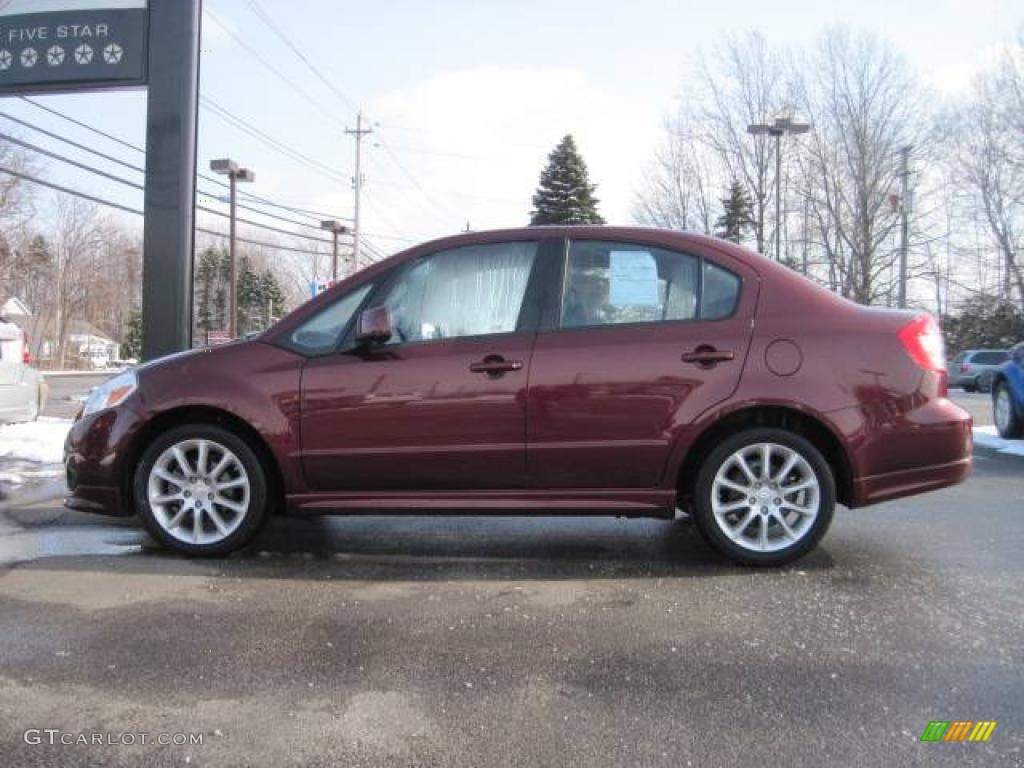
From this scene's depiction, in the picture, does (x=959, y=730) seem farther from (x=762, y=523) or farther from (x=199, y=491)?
(x=199, y=491)

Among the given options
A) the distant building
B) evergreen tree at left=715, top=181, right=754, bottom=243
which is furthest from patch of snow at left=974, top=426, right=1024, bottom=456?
the distant building

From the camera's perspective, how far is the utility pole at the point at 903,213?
31.9m

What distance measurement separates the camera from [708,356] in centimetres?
393

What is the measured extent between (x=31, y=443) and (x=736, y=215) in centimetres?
3536

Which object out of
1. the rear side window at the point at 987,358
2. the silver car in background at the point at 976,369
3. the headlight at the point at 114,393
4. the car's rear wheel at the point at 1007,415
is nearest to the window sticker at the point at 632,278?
the headlight at the point at 114,393

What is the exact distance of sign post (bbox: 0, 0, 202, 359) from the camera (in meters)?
7.92

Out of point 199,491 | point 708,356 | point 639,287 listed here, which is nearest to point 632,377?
point 708,356

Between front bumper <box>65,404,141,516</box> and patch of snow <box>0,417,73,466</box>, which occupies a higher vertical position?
front bumper <box>65,404,141,516</box>

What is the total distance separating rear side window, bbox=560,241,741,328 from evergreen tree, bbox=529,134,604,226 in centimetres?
3794

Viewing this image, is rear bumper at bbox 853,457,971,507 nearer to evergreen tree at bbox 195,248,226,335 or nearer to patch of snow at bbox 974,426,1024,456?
patch of snow at bbox 974,426,1024,456

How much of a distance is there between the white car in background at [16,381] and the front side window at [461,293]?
5.82m

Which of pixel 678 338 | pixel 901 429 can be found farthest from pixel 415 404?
pixel 901 429

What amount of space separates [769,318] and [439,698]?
7.94 feet

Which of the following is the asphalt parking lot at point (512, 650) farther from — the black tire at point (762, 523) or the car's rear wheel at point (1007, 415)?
the car's rear wheel at point (1007, 415)
